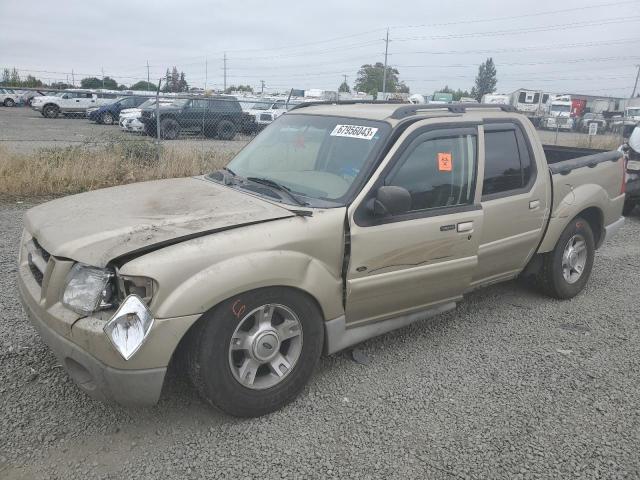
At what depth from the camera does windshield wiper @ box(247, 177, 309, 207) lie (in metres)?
3.29

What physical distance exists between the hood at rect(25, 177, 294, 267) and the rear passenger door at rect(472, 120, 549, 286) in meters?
1.73

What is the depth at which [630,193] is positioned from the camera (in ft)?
28.5

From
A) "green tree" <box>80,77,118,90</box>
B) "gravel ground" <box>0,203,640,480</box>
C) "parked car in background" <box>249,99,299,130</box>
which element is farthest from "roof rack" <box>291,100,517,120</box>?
"green tree" <box>80,77,118,90</box>

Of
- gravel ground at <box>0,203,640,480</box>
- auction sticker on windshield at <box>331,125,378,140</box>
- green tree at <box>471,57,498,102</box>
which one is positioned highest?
green tree at <box>471,57,498,102</box>

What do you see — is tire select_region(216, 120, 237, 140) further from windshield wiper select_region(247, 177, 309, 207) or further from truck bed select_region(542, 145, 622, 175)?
windshield wiper select_region(247, 177, 309, 207)

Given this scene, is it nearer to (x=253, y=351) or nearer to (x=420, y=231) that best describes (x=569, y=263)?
(x=420, y=231)

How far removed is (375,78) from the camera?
177ft

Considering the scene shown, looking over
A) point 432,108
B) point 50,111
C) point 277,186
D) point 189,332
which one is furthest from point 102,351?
point 50,111

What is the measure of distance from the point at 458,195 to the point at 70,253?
2507 millimetres

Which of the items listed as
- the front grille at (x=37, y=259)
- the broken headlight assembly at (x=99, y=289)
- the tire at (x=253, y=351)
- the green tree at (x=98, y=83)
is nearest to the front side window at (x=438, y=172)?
the tire at (x=253, y=351)

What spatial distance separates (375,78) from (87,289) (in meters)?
54.4

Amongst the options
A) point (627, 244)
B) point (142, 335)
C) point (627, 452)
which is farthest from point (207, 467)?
point (627, 244)

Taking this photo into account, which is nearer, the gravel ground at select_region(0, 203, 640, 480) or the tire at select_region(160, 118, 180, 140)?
the gravel ground at select_region(0, 203, 640, 480)

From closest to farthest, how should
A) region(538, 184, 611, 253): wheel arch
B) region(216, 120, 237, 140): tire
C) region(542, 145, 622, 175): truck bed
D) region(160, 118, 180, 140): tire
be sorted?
region(538, 184, 611, 253): wheel arch
region(542, 145, 622, 175): truck bed
region(160, 118, 180, 140): tire
region(216, 120, 237, 140): tire
